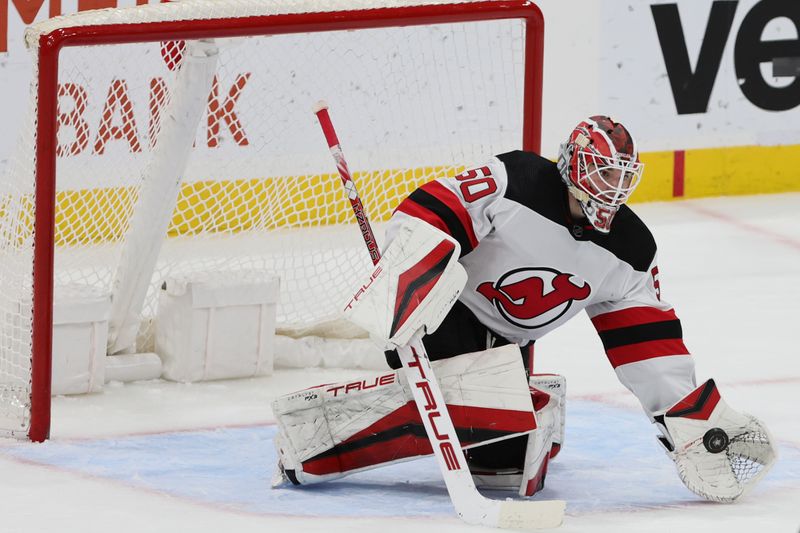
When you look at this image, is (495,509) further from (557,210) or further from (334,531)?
(557,210)

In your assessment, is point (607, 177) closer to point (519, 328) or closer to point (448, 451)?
point (519, 328)

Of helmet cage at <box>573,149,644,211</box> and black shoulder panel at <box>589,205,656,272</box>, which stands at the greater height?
helmet cage at <box>573,149,644,211</box>

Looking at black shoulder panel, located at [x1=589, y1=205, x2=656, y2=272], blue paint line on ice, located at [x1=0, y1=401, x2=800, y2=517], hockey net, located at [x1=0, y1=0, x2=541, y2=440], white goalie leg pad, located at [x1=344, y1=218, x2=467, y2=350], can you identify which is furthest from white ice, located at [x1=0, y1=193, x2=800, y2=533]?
black shoulder panel, located at [x1=589, y1=205, x2=656, y2=272]

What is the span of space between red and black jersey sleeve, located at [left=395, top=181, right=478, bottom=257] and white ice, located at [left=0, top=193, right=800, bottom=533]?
19.7 inches

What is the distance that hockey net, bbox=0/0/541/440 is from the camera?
3625 millimetres

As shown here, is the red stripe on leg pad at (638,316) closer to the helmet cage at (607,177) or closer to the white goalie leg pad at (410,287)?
the helmet cage at (607,177)

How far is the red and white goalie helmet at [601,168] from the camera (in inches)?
122

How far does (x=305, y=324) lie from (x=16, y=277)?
95 cm

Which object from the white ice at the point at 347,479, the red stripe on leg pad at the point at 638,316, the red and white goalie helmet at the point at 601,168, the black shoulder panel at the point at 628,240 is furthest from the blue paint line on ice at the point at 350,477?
the red and white goalie helmet at the point at 601,168

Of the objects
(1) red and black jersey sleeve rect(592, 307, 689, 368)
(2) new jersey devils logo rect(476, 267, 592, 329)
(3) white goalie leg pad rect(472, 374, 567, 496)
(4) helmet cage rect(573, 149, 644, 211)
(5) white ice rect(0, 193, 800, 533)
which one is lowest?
(5) white ice rect(0, 193, 800, 533)

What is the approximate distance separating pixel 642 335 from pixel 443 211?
47cm

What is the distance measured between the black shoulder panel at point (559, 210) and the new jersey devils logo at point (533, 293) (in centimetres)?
9

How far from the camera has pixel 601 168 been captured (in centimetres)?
311

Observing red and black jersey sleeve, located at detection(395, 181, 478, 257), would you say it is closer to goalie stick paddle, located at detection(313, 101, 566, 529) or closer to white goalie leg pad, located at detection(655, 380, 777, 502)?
goalie stick paddle, located at detection(313, 101, 566, 529)
